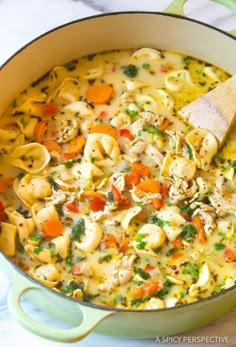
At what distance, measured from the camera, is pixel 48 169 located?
196 centimetres

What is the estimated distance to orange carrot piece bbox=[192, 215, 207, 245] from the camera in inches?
71.7

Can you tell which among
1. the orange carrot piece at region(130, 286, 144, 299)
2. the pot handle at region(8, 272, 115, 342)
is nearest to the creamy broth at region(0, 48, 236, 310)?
the orange carrot piece at region(130, 286, 144, 299)

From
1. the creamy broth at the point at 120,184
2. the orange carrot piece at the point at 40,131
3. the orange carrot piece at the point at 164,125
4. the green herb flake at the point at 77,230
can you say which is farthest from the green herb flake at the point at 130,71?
the green herb flake at the point at 77,230

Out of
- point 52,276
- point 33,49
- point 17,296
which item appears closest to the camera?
point 17,296

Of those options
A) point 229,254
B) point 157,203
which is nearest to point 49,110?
point 157,203

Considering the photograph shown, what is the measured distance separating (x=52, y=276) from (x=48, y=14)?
0.98m

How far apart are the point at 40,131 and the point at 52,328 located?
2.18ft

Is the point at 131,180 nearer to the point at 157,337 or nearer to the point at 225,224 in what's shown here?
the point at 225,224

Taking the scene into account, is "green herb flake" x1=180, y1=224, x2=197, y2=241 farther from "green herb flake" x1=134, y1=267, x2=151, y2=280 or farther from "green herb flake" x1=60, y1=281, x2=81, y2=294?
"green herb flake" x1=60, y1=281, x2=81, y2=294

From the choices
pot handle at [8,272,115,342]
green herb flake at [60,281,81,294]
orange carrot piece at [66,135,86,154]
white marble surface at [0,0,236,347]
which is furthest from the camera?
white marble surface at [0,0,236,347]

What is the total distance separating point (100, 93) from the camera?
209cm

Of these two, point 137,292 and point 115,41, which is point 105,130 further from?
point 137,292

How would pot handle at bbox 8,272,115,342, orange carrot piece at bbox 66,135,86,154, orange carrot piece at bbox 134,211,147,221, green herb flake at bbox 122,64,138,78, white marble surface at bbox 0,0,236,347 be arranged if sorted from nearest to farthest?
1. pot handle at bbox 8,272,115,342
2. orange carrot piece at bbox 134,211,147,221
3. orange carrot piece at bbox 66,135,86,154
4. green herb flake at bbox 122,64,138,78
5. white marble surface at bbox 0,0,236,347

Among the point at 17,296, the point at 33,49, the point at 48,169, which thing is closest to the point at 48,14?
the point at 33,49
